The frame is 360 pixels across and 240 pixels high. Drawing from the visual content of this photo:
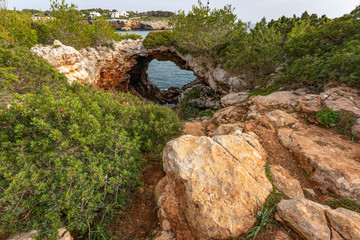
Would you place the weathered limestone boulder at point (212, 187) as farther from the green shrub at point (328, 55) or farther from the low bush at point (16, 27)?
the low bush at point (16, 27)

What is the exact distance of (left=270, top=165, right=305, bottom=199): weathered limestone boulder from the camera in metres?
3.68

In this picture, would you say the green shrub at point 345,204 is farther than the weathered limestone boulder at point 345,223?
Yes

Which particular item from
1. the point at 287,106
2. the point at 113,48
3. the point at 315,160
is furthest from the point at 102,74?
the point at 315,160

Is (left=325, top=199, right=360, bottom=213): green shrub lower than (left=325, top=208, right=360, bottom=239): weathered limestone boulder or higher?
lower

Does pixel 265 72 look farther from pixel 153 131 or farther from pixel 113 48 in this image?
pixel 113 48

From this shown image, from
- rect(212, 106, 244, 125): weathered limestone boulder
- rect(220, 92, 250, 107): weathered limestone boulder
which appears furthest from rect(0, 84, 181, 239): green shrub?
rect(220, 92, 250, 107): weathered limestone boulder

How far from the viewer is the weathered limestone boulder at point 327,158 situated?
11.6ft

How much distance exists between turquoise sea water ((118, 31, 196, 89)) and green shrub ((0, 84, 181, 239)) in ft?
111

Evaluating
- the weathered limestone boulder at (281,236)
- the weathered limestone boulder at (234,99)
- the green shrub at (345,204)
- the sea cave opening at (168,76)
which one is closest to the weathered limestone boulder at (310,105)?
the green shrub at (345,204)

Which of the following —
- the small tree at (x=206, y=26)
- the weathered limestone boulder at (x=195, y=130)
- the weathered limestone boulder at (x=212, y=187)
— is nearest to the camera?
the weathered limestone boulder at (x=212, y=187)

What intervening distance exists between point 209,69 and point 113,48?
13434mm

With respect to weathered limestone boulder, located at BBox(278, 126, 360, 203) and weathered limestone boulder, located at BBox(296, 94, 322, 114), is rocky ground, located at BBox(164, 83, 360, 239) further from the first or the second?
weathered limestone boulder, located at BBox(296, 94, 322, 114)

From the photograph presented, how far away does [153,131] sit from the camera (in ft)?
20.7

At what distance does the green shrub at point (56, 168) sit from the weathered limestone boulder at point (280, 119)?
5.83 metres
